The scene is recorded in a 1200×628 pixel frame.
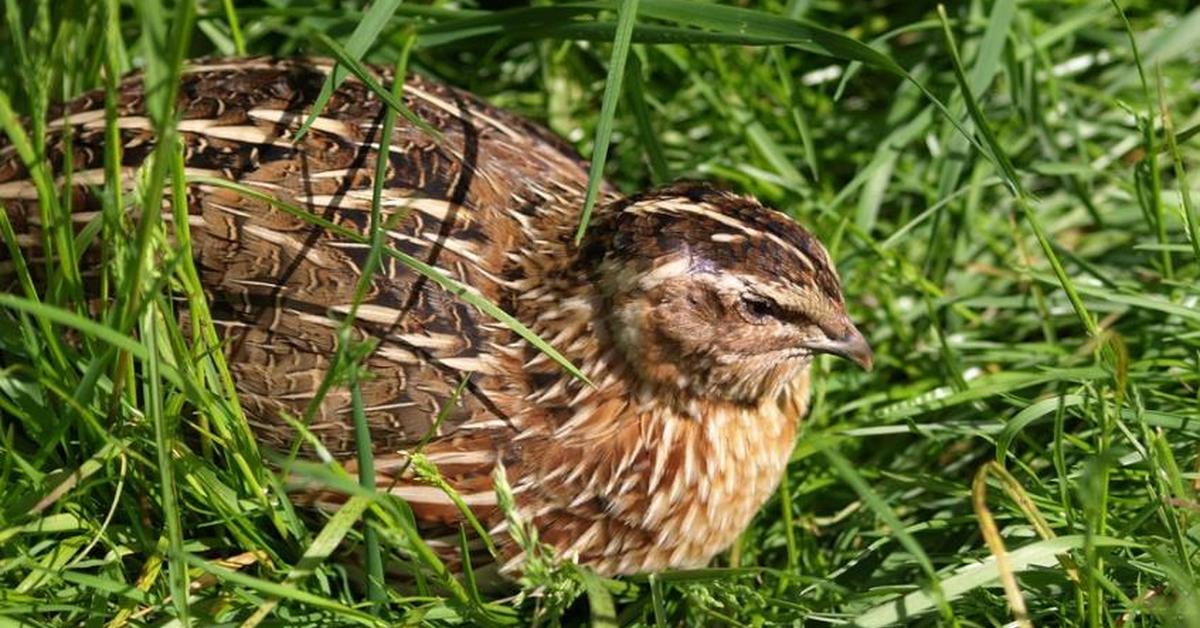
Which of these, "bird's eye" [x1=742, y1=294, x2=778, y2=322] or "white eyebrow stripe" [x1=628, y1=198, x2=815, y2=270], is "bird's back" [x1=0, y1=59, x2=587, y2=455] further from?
"bird's eye" [x1=742, y1=294, x2=778, y2=322]

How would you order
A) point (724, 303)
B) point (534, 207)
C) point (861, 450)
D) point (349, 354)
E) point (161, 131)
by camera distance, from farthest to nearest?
point (861, 450) → point (534, 207) → point (724, 303) → point (349, 354) → point (161, 131)

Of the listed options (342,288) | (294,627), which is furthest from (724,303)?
(294,627)

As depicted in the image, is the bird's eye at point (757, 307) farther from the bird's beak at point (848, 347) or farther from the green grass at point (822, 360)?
the green grass at point (822, 360)

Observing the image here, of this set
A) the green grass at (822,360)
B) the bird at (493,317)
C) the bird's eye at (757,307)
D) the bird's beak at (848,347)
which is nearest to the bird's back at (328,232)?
the bird at (493,317)

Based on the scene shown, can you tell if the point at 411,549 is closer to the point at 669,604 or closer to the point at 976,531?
the point at 669,604

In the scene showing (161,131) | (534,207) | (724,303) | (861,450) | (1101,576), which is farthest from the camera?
(861,450)

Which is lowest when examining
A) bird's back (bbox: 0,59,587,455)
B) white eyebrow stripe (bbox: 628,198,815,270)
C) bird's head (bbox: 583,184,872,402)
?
bird's back (bbox: 0,59,587,455)

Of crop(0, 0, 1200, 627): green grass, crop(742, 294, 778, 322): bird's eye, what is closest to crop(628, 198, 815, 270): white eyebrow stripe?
crop(742, 294, 778, 322): bird's eye
